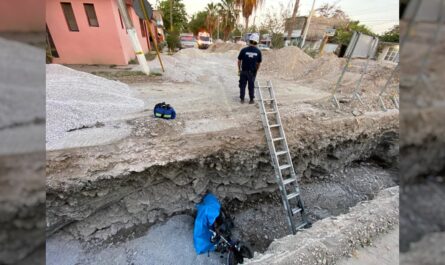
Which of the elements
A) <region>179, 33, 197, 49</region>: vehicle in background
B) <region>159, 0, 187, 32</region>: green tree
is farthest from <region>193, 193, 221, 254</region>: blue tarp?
<region>159, 0, 187, 32</region>: green tree

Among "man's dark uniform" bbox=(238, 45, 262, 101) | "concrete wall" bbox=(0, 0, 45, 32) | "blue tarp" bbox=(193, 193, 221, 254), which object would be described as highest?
"concrete wall" bbox=(0, 0, 45, 32)

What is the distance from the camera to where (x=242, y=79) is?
16.1 feet

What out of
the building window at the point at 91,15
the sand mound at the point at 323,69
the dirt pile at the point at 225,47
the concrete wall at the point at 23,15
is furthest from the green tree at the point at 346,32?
the concrete wall at the point at 23,15

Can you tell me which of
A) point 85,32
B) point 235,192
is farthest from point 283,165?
point 85,32

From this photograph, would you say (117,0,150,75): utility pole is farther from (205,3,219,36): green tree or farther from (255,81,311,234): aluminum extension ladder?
(205,3,219,36): green tree

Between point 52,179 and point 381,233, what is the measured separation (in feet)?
14.7

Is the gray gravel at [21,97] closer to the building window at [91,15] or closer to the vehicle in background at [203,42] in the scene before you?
the building window at [91,15]

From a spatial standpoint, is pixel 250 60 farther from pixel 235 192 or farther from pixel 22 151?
pixel 22 151

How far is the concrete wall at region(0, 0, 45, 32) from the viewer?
0.98 m

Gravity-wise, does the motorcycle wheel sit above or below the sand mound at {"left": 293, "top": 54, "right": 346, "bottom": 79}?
below

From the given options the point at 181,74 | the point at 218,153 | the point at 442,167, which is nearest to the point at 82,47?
the point at 181,74

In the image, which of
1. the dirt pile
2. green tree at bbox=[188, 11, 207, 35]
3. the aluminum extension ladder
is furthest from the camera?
green tree at bbox=[188, 11, 207, 35]

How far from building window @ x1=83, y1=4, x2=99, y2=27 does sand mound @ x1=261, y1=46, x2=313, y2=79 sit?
Result: 7854mm

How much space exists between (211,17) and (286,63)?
96.8 ft
